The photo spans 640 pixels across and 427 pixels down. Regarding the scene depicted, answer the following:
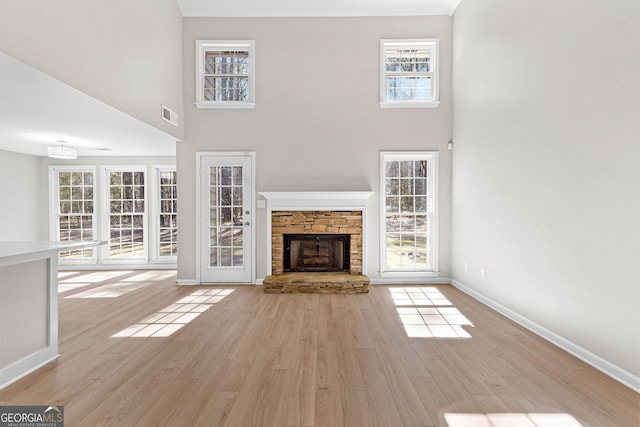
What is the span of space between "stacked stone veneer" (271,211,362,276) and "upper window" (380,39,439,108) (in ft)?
6.76

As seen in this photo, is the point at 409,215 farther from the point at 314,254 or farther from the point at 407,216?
the point at 314,254

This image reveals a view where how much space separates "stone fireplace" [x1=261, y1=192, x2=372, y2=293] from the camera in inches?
195

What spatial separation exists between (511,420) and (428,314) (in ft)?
5.99

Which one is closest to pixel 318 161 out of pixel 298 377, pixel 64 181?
pixel 298 377

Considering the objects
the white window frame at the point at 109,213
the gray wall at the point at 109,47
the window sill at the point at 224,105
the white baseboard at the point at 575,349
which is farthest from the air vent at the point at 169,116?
the white baseboard at the point at 575,349

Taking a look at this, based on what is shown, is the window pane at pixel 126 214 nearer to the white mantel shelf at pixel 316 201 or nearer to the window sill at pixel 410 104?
the white mantel shelf at pixel 316 201

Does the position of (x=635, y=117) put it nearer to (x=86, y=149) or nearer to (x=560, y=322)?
(x=560, y=322)

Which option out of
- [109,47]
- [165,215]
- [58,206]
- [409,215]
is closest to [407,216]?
[409,215]

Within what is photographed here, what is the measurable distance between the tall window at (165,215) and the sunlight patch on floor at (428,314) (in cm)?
448

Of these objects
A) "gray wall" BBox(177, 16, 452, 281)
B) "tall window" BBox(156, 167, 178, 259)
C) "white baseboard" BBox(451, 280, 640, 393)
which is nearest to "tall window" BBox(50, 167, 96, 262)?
"tall window" BBox(156, 167, 178, 259)

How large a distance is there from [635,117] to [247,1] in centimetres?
500

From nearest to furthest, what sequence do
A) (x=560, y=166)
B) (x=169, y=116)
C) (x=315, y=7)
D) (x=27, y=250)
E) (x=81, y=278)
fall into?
(x=27, y=250) < (x=560, y=166) < (x=169, y=116) < (x=315, y=7) < (x=81, y=278)

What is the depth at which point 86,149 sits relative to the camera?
562cm

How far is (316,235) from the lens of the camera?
5094mm
